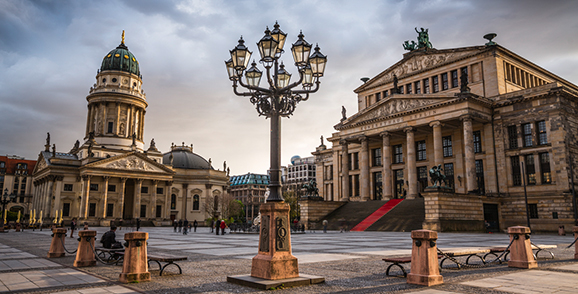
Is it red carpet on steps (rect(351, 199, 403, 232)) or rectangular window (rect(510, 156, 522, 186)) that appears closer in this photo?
red carpet on steps (rect(351, 199, 403, 232))

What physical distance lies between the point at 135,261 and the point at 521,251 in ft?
34.6

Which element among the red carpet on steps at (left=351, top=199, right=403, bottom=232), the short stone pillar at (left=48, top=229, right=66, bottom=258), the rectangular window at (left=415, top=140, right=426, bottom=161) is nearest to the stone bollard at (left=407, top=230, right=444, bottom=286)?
the short stone pillar at (left=48, top=229, right=66, bottom=258)

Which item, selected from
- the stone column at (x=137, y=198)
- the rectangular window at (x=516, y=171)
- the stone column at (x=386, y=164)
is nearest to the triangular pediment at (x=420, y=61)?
the stone column at (x=386, y=164)

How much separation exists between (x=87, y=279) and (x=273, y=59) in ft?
23.5

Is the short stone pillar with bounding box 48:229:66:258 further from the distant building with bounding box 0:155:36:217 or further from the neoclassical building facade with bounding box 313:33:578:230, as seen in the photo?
the distant building with bounding box 0:155:36:217

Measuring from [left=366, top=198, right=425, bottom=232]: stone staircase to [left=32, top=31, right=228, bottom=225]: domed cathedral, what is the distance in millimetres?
50772

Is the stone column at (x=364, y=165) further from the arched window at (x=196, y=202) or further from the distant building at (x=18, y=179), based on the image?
the distant building at (x=18, y=179)

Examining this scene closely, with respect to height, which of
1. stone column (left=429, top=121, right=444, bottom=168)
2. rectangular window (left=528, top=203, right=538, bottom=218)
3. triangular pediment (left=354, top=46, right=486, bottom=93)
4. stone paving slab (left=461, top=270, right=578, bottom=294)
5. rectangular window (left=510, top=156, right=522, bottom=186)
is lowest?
stone paving slab (left=461, top=270, right=578, bottom=294)

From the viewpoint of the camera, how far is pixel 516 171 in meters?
41.0

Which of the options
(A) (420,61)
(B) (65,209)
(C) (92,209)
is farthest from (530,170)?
(B) (65,209)

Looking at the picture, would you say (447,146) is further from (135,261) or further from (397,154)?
(135,261)

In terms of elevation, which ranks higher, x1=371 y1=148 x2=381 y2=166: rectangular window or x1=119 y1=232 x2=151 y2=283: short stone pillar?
x1=371 y1=148 x2=381 y2=166: rectangular window

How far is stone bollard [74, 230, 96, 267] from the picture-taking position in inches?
476

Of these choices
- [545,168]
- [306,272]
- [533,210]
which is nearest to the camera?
[306,272]
